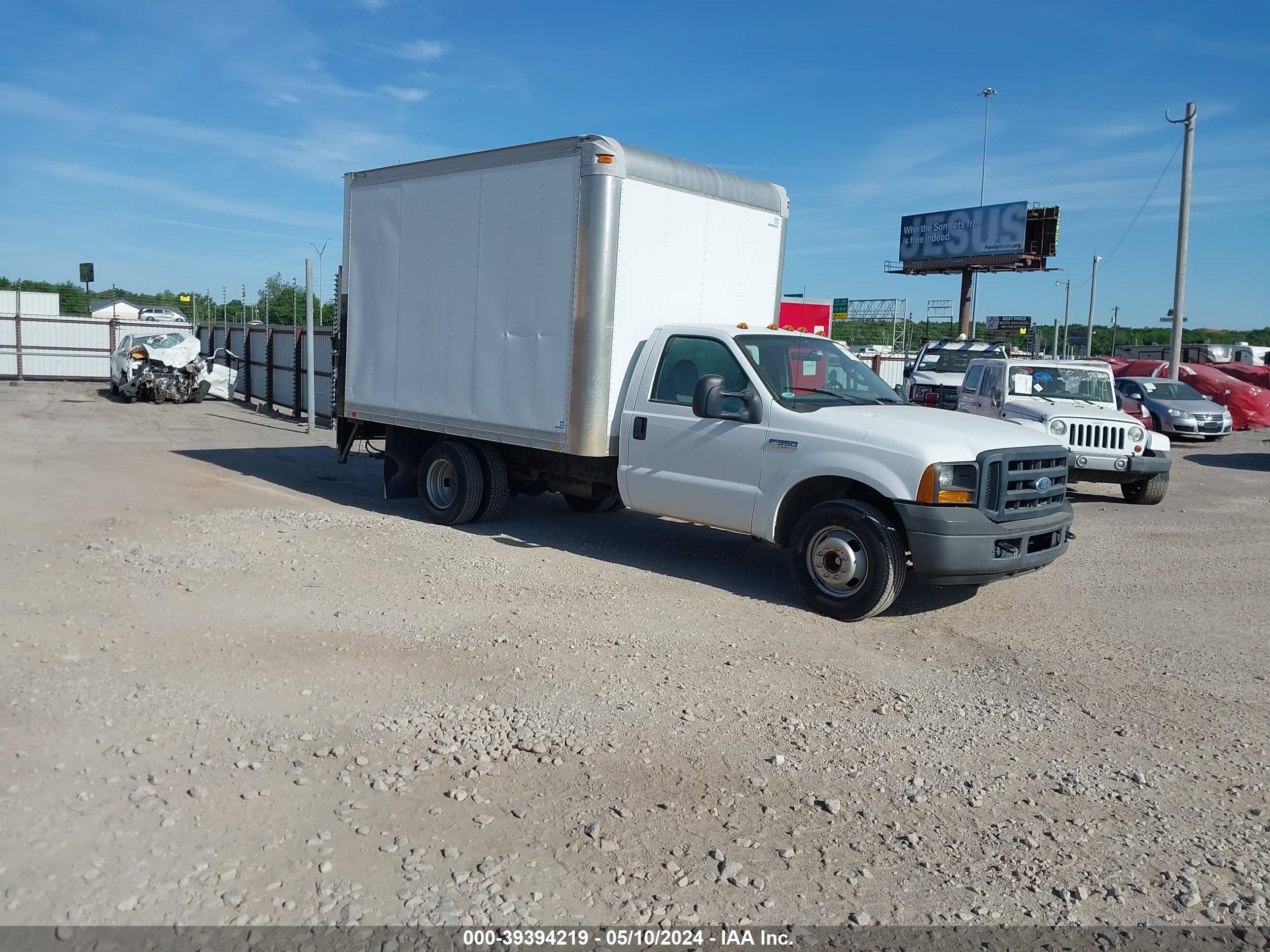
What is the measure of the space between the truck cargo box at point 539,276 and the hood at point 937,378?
40.5 ft

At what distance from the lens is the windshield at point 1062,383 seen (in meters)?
14.1

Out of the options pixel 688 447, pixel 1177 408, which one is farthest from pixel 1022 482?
pixel 1177 408

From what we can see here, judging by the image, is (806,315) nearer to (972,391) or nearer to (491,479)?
(972,391)

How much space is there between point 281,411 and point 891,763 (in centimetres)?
2034

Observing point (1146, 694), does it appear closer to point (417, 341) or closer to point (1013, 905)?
point (1013, 905)

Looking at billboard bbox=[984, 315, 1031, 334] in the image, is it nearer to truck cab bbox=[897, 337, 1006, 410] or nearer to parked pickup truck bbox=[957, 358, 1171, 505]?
truck cab bbox=[897, 337, 1006, 410]

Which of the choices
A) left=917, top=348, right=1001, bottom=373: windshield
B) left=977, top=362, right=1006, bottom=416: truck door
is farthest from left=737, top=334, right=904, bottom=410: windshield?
left=917, top=348, right=1001, bottom=373: windshield

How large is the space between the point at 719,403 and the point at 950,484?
1.80m

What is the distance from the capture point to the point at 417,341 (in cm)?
1030

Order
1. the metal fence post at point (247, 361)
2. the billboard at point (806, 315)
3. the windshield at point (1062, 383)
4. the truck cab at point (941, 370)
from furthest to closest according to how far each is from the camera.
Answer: the metal fence post at point (247, 361), the truck cab at point (941, 370), the billboard at point (806, 315), the windshield at point (1062, 383)

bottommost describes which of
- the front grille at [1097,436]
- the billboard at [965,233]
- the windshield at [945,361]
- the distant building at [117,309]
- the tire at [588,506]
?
the tire at [588,506]

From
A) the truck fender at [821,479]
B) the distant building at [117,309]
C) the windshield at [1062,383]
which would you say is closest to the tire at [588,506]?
the truck fender at [821,479]

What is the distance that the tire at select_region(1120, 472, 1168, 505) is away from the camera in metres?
13.1

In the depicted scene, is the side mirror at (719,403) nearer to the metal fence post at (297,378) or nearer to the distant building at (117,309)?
the metal fence post at (297,378)
